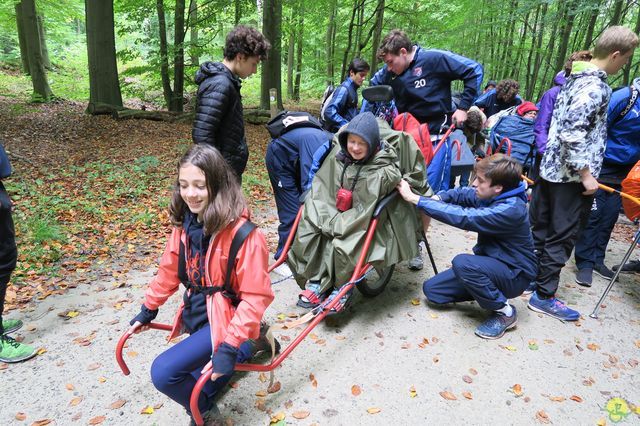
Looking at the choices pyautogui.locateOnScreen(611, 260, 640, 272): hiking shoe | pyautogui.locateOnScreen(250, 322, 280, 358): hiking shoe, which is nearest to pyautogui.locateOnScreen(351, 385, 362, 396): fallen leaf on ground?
pyautogui.locateOnScreen(250, 322, 280, 358): hiking shoe

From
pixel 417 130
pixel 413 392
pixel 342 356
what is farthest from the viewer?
pixel 417 130

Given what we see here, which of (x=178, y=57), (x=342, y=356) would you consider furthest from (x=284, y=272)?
(x=178, y=57)

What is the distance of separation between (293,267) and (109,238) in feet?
10.0

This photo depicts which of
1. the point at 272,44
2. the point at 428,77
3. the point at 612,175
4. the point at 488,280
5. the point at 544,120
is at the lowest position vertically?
the point at 488,280

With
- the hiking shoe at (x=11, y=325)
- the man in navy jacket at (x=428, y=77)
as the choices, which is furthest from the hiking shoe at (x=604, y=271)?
the hiking shoe at (x=11, y=325)

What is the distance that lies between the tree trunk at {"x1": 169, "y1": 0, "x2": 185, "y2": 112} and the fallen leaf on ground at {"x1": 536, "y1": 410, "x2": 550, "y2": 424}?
38.1 feet

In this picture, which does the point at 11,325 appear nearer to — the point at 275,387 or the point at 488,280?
the point at 275,387

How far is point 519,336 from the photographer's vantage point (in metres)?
3.24

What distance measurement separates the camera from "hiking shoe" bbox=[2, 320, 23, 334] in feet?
10.5

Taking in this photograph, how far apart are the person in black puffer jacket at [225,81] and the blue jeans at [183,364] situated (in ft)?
5.40

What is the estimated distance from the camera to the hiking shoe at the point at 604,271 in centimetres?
432

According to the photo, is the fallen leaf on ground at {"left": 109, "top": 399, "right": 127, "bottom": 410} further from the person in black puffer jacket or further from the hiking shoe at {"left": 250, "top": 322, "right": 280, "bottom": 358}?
the person in black puffer jacket

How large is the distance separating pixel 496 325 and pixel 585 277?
1649mm

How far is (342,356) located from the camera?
2982 millimetres
